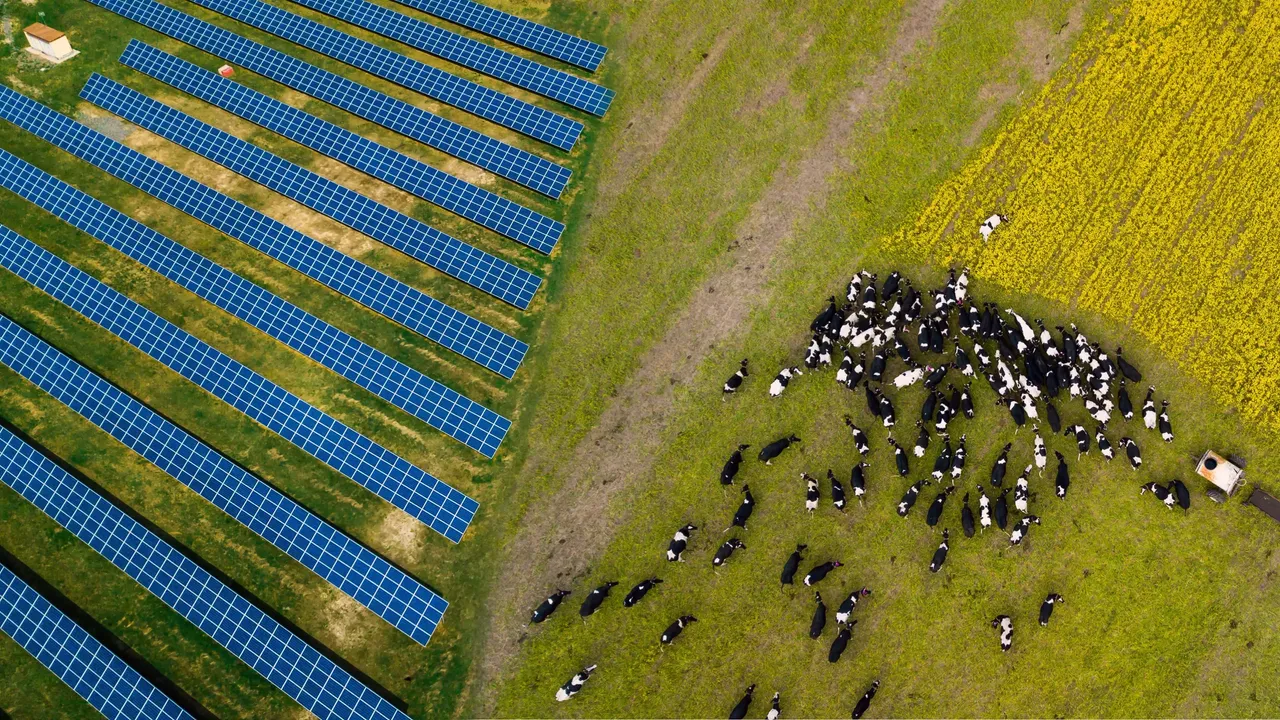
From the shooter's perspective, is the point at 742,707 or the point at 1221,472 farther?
the point at 1221,472

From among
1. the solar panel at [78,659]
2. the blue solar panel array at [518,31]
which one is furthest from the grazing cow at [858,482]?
the solar panel at [78,659]

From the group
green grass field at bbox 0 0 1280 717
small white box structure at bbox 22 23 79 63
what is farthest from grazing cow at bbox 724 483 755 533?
small white box structure at bbox 22 23 79 63

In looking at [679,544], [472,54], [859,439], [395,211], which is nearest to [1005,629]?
[859,439]

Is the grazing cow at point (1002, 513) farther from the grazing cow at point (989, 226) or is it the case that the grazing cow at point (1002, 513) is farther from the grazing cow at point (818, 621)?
the grazing cow at point (989, 226)

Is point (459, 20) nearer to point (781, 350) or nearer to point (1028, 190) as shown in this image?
point (781, 350)

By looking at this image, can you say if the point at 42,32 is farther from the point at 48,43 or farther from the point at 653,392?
the point at 653,392
